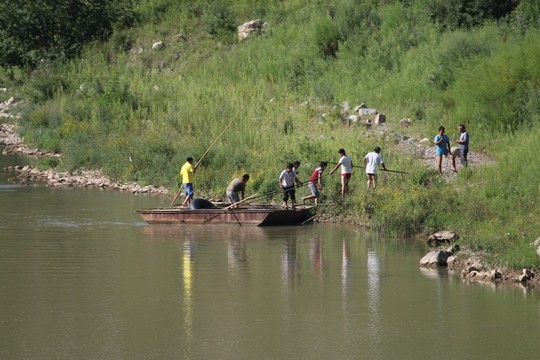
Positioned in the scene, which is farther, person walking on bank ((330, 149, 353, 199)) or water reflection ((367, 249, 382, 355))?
person walking on bank ((330, 149, 353, 199))

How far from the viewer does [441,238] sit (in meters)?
19.3

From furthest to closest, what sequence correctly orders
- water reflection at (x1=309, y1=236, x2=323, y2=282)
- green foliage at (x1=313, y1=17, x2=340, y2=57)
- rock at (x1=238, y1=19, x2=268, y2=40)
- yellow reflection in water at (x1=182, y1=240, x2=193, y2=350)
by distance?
rock at (x1=238, y1=19, x2=268, y2=40) < green foliage at (x1=313, y1=17, x2=340, y2=57) < water reflection at (x1=309, y1=236, x2=323, y2=282) < yellow reflection in water at (x1=182, y1=240, x2=193, y2=350)

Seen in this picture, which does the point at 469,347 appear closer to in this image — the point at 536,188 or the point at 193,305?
the point at 193,305

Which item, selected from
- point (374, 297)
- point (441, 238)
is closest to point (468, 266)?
point (441, 238)

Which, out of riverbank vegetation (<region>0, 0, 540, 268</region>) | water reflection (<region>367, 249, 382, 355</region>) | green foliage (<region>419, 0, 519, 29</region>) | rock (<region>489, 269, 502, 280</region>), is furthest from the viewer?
green foliage (<region>419, 0, 519, 29</region>)

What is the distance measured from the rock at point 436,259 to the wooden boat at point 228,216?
535cm

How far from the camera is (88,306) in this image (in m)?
14.3

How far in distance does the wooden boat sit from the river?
376 mm

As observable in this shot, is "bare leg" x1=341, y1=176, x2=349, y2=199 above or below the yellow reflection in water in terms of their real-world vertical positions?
above

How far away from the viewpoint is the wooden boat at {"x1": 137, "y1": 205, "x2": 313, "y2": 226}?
2230cm

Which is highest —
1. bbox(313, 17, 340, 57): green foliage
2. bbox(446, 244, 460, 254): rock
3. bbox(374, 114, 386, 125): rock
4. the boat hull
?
bbox(313, 17, 340, 57): green foliage

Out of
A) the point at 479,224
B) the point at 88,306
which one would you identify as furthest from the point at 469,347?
the point at 479,224

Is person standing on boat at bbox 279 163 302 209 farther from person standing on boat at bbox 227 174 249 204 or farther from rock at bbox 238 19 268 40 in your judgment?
rock at bbox 238 19 268 40

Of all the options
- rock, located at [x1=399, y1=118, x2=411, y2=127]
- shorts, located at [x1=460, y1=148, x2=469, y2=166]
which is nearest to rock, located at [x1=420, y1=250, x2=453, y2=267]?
shorts, located at [x1=460, y1=148, x2=469, y2=166]
